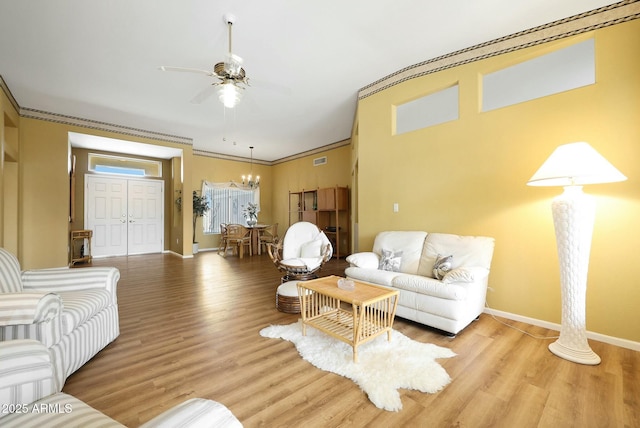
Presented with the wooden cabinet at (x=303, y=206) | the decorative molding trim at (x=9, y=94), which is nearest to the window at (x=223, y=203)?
the wooden cabinet at (x=303, y=206)

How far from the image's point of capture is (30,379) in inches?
38.8

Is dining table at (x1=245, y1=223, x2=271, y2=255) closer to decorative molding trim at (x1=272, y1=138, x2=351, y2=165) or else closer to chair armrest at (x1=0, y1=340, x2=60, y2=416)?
decorative molding trim at (x1=272, y1=138, x2=351, y2=165)

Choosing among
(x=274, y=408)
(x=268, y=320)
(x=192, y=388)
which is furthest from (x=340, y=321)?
(x=192, y=388)

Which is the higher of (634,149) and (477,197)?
(634,149)

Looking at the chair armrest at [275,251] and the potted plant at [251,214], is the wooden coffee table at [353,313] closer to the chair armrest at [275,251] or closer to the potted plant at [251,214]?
the chair armrest at [275,251]

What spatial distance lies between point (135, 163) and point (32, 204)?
9.56 feet

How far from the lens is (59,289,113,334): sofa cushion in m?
1.79

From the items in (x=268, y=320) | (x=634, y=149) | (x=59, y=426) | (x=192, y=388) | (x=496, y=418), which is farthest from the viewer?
(x=268, y=320)

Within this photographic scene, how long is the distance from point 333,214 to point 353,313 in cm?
551

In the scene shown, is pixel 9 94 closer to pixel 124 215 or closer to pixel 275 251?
pixel 124 215

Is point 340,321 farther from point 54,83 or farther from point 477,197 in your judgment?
point 54,83

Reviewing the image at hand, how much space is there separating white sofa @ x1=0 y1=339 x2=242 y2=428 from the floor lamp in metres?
2.75

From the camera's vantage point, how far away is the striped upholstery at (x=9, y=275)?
1822mm

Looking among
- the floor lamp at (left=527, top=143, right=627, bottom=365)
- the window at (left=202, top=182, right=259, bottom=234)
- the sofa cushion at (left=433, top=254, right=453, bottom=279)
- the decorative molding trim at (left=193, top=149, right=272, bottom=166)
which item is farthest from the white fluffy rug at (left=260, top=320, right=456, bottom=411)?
the decorative molding trim at (left=193, top=149, right=272, bottom=166)
